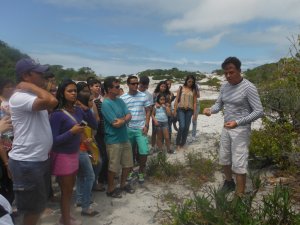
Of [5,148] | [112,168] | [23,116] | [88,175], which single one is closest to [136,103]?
[112,168]

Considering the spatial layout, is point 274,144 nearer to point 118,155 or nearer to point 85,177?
point 118,155

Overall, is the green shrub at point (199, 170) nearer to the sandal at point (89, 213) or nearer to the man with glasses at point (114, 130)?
the man with glasses at point (114, 130)

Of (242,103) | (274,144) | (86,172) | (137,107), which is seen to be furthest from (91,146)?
(274,144)

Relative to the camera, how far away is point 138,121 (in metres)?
5.80

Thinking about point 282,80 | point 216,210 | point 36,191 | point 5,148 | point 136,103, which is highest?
point 282,80

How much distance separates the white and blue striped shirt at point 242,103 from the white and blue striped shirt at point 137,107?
4.82 ft

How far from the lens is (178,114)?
8.12 metres

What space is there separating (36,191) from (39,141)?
1.50 ft

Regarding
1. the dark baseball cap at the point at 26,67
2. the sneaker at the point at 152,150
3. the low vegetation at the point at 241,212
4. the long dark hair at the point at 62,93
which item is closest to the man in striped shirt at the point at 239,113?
the low vegetation at the point at 241,212

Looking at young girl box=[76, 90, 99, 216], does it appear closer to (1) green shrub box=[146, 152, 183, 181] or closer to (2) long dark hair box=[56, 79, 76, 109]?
(2) long dark hair box=[56, 79, 76, 109]

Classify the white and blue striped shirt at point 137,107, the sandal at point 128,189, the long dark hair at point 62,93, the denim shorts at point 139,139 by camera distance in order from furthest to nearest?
the white and blue striped shirt at point 137,107, the denim shorts at point 139,139, the sandal at point 128,189, the long dark hair at point 62,93

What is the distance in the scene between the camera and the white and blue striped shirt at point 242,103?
14.9 feet

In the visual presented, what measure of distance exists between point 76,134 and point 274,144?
10.9 feet

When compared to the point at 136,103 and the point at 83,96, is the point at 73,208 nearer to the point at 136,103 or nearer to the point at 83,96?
the point at 83,96
